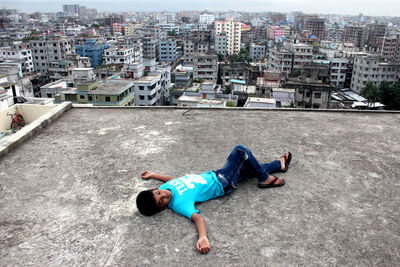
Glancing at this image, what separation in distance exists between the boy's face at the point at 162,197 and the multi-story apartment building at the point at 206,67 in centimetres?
3429

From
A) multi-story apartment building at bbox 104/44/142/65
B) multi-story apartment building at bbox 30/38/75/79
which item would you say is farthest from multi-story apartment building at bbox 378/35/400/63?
multi-story apartment building at bbox 30/38/75/79

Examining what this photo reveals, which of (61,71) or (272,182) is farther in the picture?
(61,71)

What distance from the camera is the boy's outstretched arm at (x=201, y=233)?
7.64 ft

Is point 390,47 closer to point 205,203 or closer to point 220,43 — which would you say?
point 220,43

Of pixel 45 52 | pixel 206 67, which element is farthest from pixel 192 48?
pixel 45 52

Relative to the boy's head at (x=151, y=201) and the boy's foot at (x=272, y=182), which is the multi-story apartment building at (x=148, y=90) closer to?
the boy's foot at (x=272, y=182)

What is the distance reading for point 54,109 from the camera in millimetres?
5531

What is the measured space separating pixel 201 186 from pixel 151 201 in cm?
50

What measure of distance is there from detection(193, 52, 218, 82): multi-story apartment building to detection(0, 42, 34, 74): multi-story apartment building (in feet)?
67.7

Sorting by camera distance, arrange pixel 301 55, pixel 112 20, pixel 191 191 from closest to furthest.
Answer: pixel 191 191 < pixel 301 55 < pixel 112 20

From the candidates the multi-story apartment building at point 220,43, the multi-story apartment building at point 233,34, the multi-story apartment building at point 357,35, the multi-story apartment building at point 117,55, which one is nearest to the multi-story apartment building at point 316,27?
the multi-story apartment building at point 357,35

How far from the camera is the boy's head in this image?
8.80ft

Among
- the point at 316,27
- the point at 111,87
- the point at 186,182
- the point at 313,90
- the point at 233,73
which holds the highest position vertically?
the point at 316,27

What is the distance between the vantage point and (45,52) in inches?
1668
